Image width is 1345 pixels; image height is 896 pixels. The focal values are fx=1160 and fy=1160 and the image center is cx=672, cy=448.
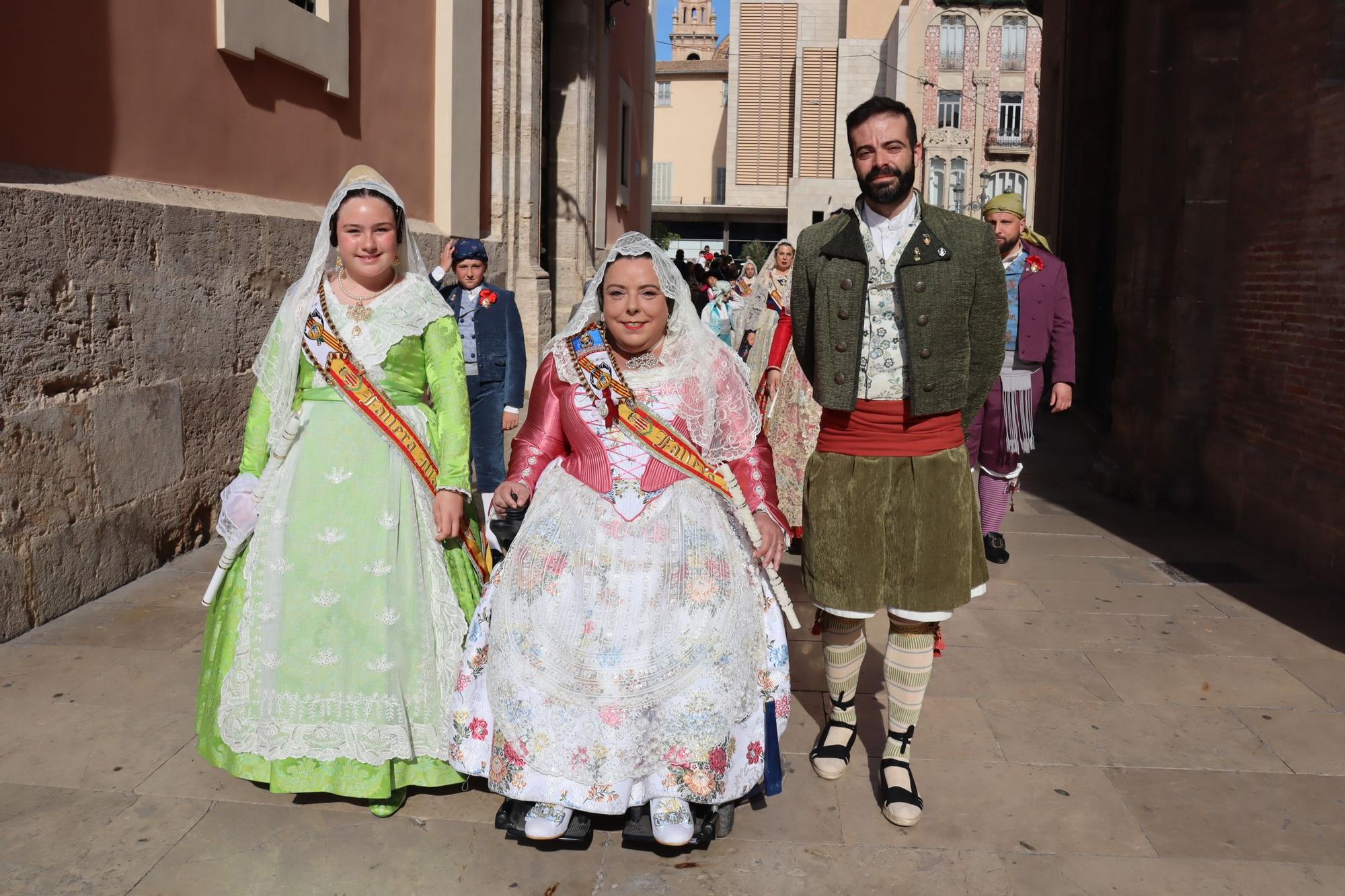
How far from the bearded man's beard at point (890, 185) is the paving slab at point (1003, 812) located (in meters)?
1.88

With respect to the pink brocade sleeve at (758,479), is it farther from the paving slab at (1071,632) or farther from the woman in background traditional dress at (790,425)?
the woman in background traditional dress at (790,425)

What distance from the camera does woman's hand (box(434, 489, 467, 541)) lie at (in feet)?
11.8

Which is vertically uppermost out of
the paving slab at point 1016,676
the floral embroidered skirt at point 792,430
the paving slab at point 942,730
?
the floral embroidered skirt at point 792,430

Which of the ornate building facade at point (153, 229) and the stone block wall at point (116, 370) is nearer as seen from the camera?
the stone block wall at point (116, 370)

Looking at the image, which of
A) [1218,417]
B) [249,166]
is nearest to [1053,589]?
[1218,417]

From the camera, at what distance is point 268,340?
3.70 meters

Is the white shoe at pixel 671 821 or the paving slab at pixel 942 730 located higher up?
the white shoe at pixel 671 821

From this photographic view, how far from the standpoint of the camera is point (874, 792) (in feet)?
12.3

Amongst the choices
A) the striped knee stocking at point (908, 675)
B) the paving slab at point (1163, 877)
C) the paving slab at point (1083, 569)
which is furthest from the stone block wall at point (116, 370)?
the paving slab at point (1083, 569)

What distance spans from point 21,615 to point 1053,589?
507 centimetres

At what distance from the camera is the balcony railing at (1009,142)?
44031mm

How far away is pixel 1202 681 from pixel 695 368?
110 inches

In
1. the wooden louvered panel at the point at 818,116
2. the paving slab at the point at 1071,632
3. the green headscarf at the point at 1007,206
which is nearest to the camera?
the paving slab at the point at 1071,632

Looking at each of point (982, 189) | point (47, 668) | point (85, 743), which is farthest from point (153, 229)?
point (982, 189)
